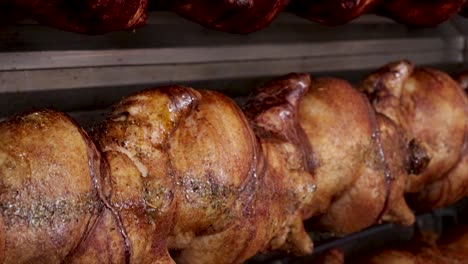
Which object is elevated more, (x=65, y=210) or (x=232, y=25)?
(x=232, y=25)

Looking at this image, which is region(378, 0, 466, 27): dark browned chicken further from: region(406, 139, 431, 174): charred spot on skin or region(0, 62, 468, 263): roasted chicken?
region(406, 139, 431, 174): charred spot on skin

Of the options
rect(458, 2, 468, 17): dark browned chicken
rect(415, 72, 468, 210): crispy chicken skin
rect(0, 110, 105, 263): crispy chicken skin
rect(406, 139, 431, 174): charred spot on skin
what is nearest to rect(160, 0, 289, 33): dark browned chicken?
rect(0, 110, 105, 263): crispy chicken skin

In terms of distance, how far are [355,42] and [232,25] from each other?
753 mm

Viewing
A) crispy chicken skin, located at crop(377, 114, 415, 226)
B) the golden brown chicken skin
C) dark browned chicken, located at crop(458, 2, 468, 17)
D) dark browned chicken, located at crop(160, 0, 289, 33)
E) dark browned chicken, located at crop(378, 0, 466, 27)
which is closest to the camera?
dark browned chicken, located at crop(160, 0, 289, 33)

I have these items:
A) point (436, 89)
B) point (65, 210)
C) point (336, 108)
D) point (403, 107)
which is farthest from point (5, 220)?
point (436, 89)

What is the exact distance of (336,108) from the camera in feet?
5.91

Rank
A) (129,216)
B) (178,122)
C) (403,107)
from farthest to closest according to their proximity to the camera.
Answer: (403,107)
(178,122)
(129,216)

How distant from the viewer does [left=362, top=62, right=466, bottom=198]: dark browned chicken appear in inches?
77.7

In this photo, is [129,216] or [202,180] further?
[202,180]

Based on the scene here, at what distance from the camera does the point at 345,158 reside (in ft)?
5.85

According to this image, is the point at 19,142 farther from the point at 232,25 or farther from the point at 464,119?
the point at 464,119

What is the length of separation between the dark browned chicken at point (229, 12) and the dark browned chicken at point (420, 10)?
1.80 feet

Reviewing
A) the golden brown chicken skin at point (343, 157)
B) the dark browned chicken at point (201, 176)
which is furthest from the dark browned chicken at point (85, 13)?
the golden brown chicken skin at point (343, 157)

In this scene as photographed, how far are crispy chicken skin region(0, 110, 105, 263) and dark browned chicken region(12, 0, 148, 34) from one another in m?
0.18
